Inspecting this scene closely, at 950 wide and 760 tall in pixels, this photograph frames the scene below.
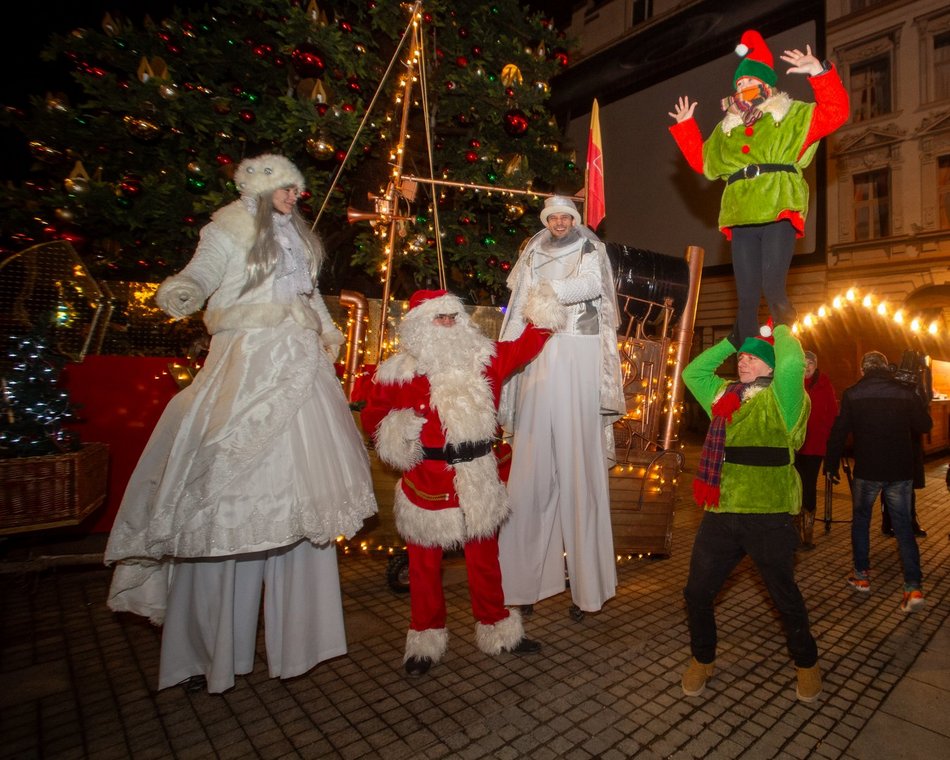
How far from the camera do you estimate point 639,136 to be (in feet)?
64.6

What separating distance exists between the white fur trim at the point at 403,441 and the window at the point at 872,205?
61.1 feet

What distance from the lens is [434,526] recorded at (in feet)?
10.1

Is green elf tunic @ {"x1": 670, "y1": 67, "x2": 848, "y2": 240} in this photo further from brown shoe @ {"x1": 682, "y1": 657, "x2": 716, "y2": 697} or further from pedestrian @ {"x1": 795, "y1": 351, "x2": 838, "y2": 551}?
pedestrian @ {"x1": 795, "y1": 351, "x2": 838, "y2": 551}

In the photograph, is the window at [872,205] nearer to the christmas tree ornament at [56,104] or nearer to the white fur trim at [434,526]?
the white fur trim at [434,526]

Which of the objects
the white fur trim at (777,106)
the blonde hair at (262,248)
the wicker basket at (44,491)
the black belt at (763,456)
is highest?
the white fur trim at (777,106)

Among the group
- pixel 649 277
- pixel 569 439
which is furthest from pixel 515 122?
pixel 569 439

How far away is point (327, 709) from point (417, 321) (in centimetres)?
207

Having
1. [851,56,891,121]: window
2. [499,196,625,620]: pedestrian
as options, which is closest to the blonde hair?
[499,196,625,620]: pedestrian

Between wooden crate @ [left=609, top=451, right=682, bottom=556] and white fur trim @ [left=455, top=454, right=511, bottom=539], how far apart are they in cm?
190

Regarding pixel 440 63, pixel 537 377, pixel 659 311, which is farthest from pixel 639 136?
pixel 537 377

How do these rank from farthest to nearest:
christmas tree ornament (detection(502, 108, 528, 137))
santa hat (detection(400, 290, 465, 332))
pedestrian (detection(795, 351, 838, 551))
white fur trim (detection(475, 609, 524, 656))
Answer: christmas tree ornament (detection(502, 108, 528, 137)), pedestrian (detection(795, 351, 838, 551)), white fur trim (detection(475, 609, 524, 656)), santa hat (detection(400, 290, 465, 332))

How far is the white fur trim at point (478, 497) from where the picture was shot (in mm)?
3084

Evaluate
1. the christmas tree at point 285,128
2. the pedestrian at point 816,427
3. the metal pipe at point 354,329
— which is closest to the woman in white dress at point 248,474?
the metal pipe at point 354,329

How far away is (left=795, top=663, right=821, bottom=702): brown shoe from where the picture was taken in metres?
2.90
